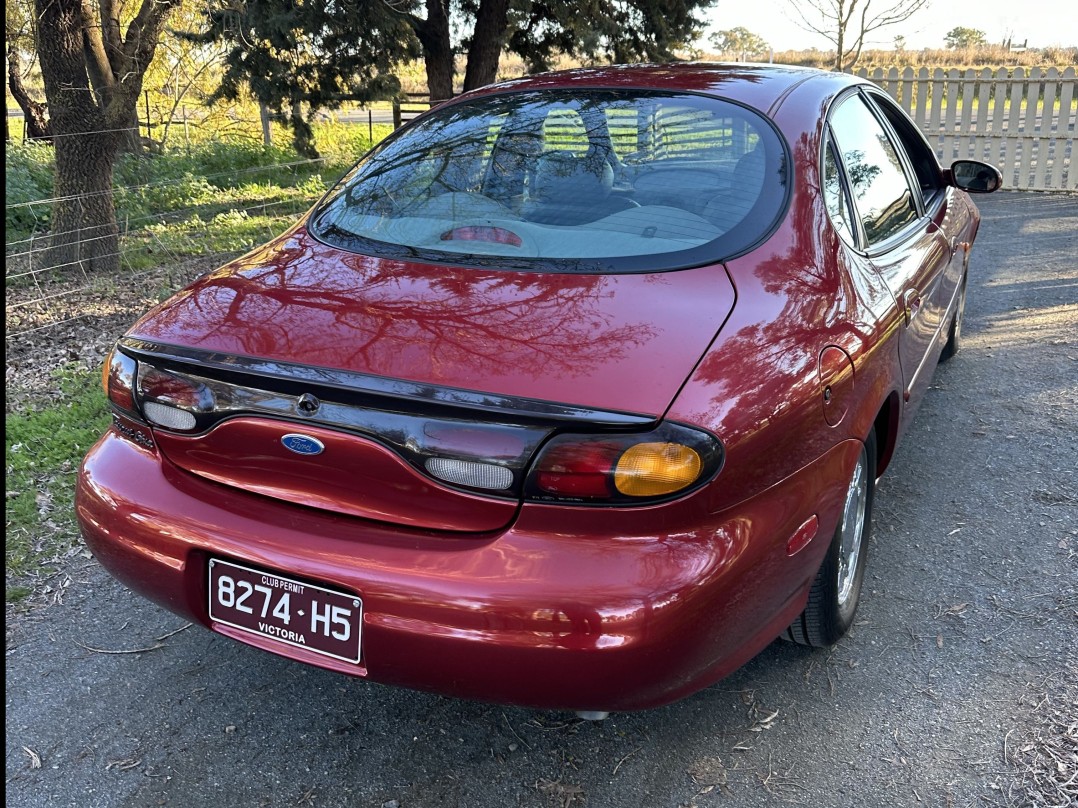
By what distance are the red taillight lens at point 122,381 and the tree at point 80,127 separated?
17.9ft

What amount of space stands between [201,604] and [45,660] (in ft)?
3.13

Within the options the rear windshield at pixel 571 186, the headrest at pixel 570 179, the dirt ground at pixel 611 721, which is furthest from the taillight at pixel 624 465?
the headrest at pixel 570 179

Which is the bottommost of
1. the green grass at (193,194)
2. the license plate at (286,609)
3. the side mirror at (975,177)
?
the license plate at (286,609)

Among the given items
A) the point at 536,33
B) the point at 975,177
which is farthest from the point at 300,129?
the point at 975,177

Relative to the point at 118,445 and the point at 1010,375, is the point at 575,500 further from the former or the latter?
the point at 1010,375

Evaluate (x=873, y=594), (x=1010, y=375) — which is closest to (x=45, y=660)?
(x=873, y=594)

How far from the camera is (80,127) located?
7211 mm

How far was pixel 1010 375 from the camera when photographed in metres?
5.01

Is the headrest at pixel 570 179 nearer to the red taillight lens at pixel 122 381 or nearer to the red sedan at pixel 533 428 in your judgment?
the red sedan at pixel 533 428

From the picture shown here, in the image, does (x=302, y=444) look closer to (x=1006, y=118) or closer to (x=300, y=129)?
(x=300, y=129)

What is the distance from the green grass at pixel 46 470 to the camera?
10.6ft

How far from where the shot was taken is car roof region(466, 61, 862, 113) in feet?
9.30

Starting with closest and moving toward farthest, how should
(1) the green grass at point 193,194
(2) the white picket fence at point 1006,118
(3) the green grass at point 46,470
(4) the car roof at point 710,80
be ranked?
(4) the car roof at point 710,80
(3) the green grass at point 46,470
(1) the green grass at point 193,194
(2) the white picket fence at point 1006,118

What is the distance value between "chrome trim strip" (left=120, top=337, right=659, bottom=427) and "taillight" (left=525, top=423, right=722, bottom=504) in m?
0.04
